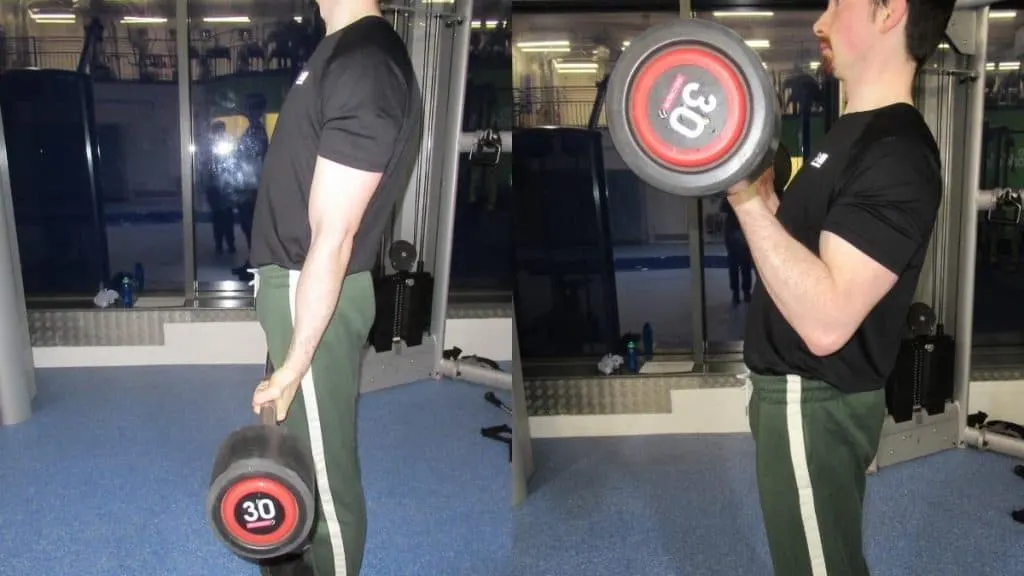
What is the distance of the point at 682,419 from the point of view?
11.5 feet

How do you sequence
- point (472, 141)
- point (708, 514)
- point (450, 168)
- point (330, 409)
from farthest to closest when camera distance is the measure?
point (450, 168) < point (472, 141) < point (708, 514) < point (330, 409)

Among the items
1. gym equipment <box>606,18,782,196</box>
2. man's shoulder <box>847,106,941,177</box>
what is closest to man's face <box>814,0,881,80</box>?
man's shoulder <box>847,106,941,177</box>

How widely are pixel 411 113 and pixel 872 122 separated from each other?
0.80 meters

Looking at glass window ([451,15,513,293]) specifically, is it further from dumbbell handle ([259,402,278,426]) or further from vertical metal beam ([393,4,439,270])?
dumbbell handle ([259,402,278,426])

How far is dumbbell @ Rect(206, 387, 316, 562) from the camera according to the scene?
1322 millimetres

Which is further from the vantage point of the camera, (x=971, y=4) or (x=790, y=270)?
(x=971, y=4)

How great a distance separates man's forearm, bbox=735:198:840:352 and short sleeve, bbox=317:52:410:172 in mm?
619

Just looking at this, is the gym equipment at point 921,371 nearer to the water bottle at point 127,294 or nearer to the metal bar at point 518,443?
the metal bar at point 518,443

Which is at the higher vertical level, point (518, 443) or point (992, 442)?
point (518, 443)

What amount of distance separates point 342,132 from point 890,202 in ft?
2.76

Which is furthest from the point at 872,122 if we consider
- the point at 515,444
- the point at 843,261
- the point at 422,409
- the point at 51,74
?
the point at 51,74

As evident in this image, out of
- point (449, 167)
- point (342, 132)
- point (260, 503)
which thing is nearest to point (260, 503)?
point (260, 503)

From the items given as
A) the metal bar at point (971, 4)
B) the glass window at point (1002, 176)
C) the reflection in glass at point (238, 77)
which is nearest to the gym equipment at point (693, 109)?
the metal bar at point (971, 4)

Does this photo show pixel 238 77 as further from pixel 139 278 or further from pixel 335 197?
pixel 335 197
